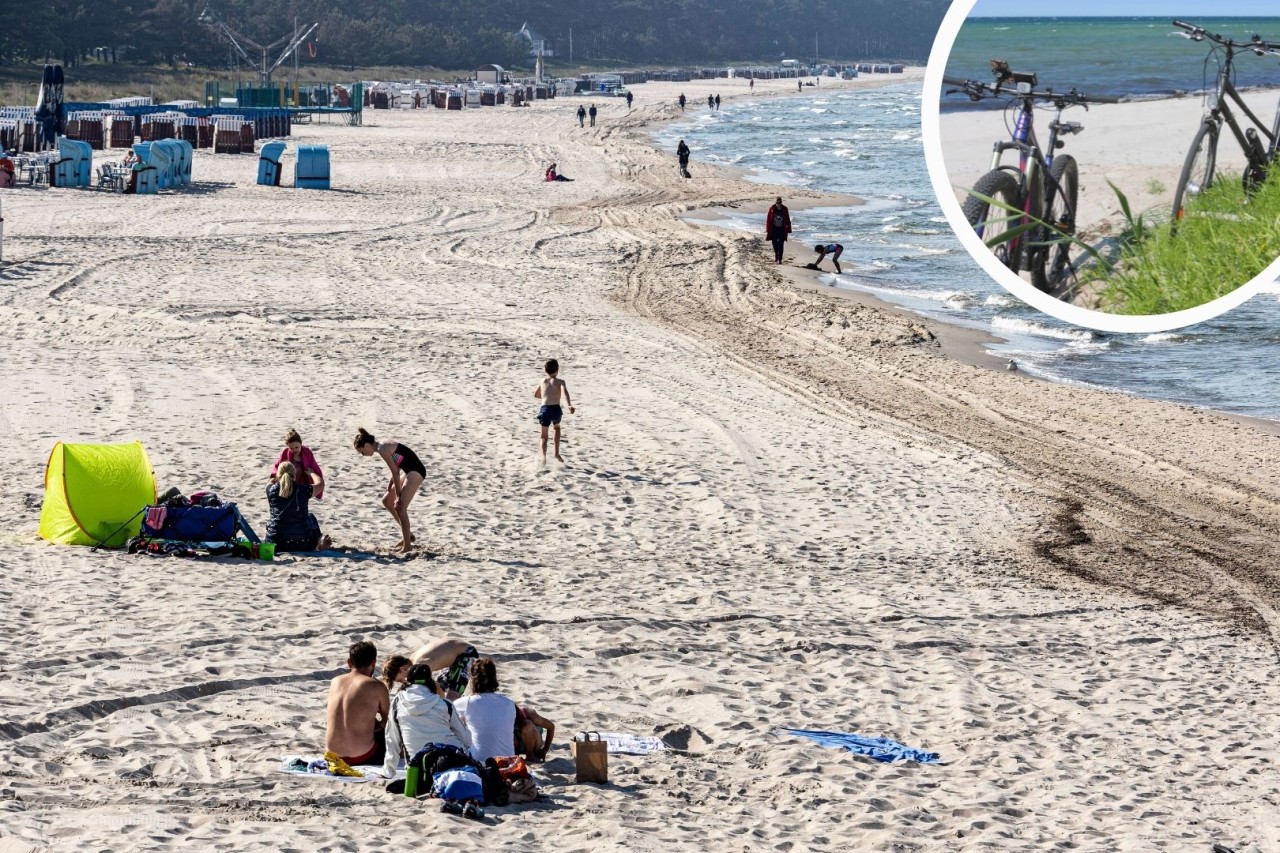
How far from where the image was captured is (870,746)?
743 centimetres

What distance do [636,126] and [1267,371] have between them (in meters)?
60.3

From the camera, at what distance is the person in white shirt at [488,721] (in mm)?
6574

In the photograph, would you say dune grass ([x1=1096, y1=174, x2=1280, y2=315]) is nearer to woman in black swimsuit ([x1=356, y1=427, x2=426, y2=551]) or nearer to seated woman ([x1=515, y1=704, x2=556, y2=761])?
seated woman ([x1=515, y1=704, x2=556, y2=761])

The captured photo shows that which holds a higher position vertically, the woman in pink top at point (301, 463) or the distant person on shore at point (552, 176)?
the distant person on shore at point (552, 176)

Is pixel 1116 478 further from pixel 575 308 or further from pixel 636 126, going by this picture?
pixel 636 126

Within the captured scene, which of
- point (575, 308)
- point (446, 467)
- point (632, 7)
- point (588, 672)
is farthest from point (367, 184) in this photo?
point (632, 7)

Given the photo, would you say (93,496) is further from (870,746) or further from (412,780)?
(870,746)

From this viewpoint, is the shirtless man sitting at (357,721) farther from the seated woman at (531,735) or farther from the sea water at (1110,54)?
the sea water at (1110,54)

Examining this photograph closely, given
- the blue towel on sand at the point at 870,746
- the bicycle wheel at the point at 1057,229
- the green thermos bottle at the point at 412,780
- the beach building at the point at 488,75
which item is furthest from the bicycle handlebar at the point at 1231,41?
the beach building at the point at 488,75

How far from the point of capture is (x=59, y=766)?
6.28 meters

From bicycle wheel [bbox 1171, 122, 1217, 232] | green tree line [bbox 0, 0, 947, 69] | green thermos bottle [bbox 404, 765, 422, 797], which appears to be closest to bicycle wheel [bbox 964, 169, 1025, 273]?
bicycle wheel [bbox 1171, 122, 1217, 232]

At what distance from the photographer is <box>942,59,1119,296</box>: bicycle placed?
2395mm

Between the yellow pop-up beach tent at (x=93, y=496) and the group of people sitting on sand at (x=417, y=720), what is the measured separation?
12.9ft

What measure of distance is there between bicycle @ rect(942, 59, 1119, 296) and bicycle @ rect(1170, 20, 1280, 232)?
0.17 m
